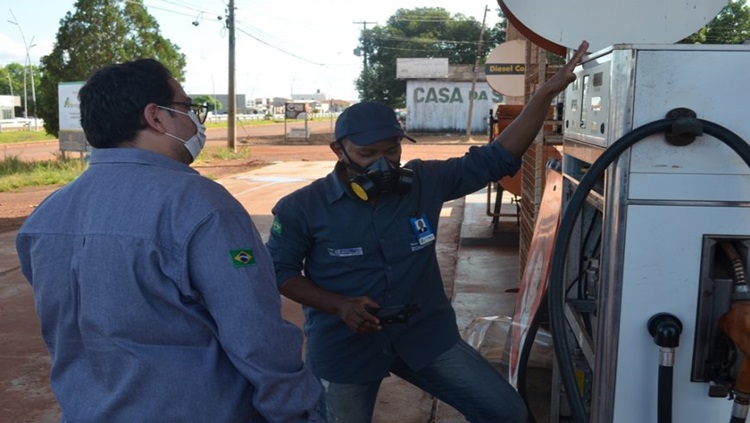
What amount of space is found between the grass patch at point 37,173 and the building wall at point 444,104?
77.5 feet

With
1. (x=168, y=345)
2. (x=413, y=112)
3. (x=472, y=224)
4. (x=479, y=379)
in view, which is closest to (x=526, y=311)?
(x=479, y=379)

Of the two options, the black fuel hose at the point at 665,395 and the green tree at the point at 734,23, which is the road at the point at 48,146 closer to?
the green tree at the point at 734,23

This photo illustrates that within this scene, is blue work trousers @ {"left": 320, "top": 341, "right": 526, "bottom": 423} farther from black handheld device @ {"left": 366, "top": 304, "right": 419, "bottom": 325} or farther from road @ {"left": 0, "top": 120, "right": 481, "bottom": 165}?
road @ {"left": 0, "top": 120, "right": 481, "bottom": 165}

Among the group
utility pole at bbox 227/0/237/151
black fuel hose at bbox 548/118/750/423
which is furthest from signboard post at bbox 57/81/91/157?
black fuel hose at bbox 548/118/750/423

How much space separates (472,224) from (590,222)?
26.1 ft

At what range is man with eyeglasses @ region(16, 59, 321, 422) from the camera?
187 centimetres

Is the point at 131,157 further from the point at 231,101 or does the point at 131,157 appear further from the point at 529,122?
the point at 231,101

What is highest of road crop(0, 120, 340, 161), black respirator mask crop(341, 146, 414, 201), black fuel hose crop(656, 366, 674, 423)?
black respirator mask crop(341, 146, 414, 201)

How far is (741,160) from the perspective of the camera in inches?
77.7

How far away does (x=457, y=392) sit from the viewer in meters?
2.88

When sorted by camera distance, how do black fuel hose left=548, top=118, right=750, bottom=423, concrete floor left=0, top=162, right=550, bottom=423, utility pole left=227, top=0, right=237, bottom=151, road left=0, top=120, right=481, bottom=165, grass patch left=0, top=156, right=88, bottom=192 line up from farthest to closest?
utility pole left=227, top=0, right=237, bottom=151 → road left=0, top=120, right=481, bottom=165 → grass patch left=0, top=156, right=88, bottom=192 → concrete floor left=0, top=162, right=550, bottom=423 → black fuel hose left=548, top=118, right=750, bottom=423

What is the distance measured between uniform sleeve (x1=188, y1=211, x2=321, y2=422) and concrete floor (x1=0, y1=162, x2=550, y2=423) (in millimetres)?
2602

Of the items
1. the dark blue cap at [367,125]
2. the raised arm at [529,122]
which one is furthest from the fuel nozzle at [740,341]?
the dark blue cap at [367,125]

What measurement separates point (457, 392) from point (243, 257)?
1.29m
